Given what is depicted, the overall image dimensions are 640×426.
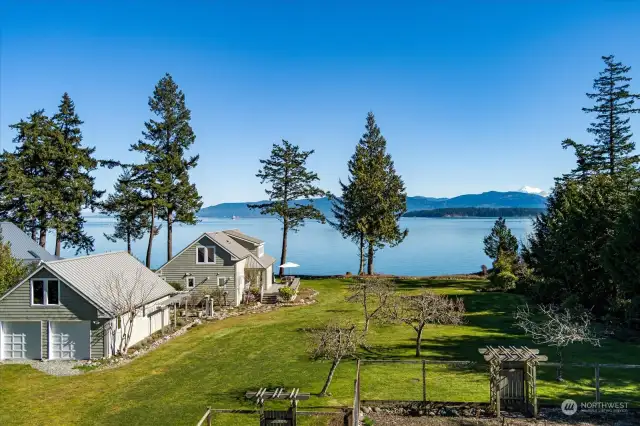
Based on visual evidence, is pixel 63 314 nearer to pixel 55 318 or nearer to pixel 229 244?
pixel 55 318

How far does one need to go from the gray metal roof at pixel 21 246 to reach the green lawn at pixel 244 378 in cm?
1617

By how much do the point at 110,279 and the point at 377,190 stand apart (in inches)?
1229

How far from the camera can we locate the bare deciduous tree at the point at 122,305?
23.2 metres

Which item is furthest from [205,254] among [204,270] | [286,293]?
[286,293]

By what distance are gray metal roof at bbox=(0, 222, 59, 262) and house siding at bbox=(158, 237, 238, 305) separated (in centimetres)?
990

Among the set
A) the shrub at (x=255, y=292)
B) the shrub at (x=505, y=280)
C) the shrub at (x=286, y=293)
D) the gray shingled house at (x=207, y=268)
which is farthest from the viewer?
the shrub at (x=505, y=280)

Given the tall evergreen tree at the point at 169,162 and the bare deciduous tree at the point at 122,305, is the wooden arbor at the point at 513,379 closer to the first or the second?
the bare deciduous tree at the point at 122,305

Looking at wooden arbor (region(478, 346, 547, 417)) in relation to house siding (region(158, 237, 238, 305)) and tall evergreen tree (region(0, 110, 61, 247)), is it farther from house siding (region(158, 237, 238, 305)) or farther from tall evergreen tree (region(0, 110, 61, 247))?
tall evergreen tree (region(0, 110, 61, 247))

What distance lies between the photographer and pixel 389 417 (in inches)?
574

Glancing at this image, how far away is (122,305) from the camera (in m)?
23.8

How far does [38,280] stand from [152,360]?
287 inches

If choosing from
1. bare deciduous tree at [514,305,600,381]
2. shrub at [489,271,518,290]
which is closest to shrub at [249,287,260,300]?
bare deciduous tree at [514,305,600,381]

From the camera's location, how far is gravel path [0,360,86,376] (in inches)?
822

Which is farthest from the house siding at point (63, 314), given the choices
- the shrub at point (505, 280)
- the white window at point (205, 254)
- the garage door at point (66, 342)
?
the shrub at point (505, 280)
